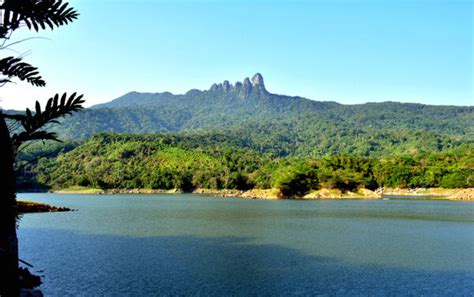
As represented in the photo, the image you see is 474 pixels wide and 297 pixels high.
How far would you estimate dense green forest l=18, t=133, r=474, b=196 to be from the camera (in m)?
110

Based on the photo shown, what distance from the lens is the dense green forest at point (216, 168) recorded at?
360ft

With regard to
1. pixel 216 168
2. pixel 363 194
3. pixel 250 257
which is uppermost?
pixel 216 168

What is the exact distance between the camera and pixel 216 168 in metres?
148

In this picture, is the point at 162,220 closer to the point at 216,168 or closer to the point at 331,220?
the point at 331,220

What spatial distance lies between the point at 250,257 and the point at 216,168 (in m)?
119

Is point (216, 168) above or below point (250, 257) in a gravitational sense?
above

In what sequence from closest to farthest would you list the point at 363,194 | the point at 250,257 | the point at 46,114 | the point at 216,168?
the point at 46,114 → the point at 250,257 → the point at 363,194 → the point at 216,168

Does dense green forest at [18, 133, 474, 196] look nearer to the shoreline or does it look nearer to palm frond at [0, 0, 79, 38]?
the shoreline

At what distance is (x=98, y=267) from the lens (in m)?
24.8

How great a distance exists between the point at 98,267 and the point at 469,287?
21.4 m

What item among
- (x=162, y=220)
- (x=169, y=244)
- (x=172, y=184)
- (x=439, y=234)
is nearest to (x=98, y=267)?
(x=169, y=244)

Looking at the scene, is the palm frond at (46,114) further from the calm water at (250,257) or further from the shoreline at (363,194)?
the shoreline at (363,194)

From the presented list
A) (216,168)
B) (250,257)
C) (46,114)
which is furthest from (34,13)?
(216,168)

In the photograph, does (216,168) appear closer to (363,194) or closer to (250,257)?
(363,194)
